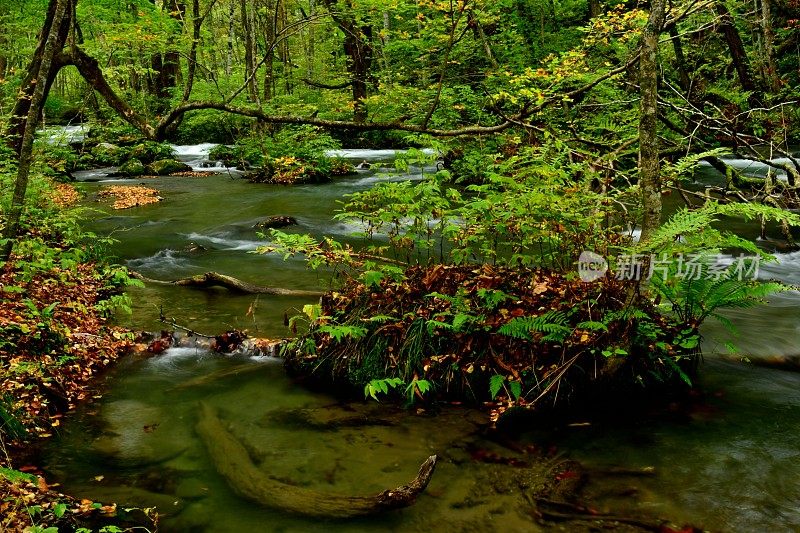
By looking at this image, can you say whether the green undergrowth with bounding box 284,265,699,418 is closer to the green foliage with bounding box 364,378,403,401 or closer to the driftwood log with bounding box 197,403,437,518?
the green foliage with bounding box 364,378,403,401

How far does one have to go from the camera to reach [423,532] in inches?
145

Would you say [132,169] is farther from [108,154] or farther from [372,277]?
[372,277]

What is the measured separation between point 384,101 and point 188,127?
19.2 m

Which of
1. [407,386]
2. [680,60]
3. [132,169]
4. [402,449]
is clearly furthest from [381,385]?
[132,169]

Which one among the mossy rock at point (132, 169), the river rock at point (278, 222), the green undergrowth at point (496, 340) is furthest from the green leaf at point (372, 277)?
the mossy rock at point (132, 169)

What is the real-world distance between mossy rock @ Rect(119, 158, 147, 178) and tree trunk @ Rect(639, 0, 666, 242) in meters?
22.7

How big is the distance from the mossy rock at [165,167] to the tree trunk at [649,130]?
2239 cm

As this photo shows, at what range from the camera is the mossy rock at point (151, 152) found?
2440 centimetres

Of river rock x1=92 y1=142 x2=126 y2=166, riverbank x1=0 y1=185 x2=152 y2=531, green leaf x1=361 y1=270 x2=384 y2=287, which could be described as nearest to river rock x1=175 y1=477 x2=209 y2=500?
riverbank x1=0 y1=185 x2=152 y2=531

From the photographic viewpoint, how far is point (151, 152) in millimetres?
25641

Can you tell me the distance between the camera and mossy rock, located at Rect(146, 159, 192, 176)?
23500 mm

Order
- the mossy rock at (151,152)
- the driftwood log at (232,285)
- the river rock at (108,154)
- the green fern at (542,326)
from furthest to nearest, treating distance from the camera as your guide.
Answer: the river rock at (108,154) → the mossy rock at (151,152) → the driftwood log at (232,285) → the green fern at (542,326)

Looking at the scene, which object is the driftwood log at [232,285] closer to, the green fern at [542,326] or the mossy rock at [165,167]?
the green fern at [542,326]

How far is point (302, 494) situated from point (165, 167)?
22.5 m
